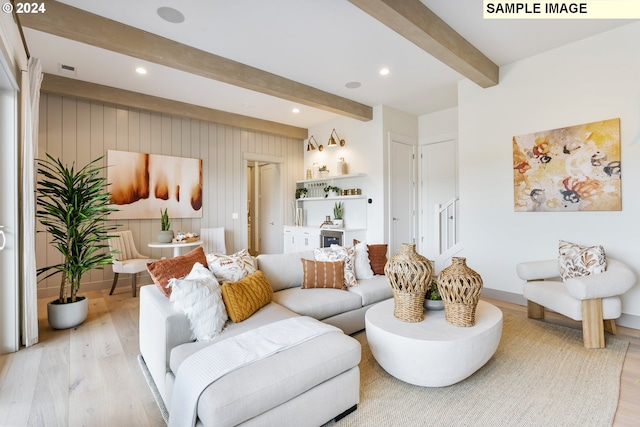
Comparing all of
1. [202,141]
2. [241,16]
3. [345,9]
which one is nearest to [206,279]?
[241,16]

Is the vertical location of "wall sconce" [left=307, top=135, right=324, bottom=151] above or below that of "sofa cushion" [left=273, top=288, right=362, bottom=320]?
above

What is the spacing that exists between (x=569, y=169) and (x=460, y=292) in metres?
2.35

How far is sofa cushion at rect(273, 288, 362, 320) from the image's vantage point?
243 cm

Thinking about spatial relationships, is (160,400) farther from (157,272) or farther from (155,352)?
(157,272)

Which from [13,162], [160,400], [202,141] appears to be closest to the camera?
[160,400]

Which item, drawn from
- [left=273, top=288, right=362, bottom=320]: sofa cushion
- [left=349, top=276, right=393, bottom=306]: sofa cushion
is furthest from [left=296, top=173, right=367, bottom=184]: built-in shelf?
[left=273, top=288, right=362, bottom=320]: sofa cushion

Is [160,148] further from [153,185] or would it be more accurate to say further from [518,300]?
[518,300]

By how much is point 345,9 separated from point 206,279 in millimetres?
2420

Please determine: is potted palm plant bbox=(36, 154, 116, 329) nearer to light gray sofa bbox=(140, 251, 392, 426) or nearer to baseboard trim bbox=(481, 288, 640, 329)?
light gray sofa bbox=(140, 251, 392, 426)

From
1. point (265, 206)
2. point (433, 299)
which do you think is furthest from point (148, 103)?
point (433, 299)

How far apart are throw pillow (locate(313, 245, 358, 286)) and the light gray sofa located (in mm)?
553

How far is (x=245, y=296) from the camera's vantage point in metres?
2.14

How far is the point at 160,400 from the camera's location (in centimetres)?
182

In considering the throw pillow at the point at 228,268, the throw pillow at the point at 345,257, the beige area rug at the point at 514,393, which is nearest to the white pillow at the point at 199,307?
the throw pillow at the point at 228,268
